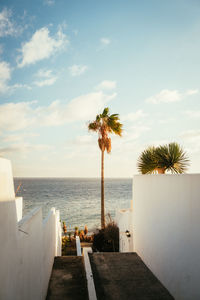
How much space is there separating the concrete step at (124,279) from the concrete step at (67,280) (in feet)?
1.44

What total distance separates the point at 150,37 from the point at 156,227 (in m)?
7.87

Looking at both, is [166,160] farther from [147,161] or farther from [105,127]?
[105,127]

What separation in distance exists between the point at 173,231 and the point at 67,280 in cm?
378

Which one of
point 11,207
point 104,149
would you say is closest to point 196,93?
point 104,149

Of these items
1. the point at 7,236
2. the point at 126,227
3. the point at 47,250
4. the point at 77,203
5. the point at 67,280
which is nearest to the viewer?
the point at 7,236

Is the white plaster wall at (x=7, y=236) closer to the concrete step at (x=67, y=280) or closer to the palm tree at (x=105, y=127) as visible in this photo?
the concrete step at (x=67, y=280)

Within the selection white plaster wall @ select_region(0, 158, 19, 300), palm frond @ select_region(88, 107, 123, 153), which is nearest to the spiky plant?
white plaster wall @ select_region(0, 158, 19, 300)

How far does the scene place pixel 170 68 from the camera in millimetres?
10883

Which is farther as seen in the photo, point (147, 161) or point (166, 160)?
point (147, 161)

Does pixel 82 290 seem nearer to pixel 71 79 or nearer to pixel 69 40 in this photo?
pixel 69 40

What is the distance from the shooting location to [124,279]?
Result: 628 centimetres

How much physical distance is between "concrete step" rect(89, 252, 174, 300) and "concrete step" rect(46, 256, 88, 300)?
0.44 metres

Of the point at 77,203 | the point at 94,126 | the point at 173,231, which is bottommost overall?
the point at 77,203

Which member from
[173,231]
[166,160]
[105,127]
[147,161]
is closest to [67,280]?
[173,231]
